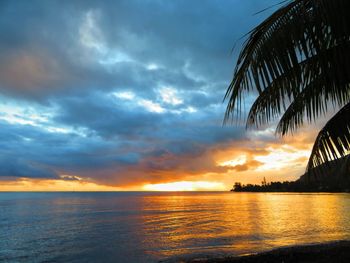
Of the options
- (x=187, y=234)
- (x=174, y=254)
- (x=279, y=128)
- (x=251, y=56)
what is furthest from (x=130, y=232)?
(x=251, y=56)

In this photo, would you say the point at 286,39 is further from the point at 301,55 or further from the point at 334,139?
the point at 334,139

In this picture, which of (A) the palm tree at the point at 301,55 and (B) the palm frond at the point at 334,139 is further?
(B) the palm frond at the point at 334,139

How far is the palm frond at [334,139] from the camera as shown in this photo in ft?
16.6

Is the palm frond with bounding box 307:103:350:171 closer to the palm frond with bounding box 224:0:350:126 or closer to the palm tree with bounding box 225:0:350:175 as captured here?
the palm tree with bounding box 225:0:350:175

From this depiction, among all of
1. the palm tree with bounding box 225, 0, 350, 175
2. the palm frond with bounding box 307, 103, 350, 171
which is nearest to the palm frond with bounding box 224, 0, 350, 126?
the palm tree with bounding box 225, 0, 350, 175

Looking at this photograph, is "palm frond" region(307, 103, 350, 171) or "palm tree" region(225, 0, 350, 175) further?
"palm frond" region(307, 103, 350, 171)

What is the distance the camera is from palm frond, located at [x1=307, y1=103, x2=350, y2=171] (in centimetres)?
505

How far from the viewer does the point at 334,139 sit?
5188 millimetres

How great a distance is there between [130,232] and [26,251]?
12.0m

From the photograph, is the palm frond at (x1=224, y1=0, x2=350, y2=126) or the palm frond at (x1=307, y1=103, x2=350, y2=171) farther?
the palm frond at (x1=307, y1=103, x2=350, y2=171)

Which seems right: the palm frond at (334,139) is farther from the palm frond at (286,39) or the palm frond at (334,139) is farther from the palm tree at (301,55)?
the palm frond at (286,39)

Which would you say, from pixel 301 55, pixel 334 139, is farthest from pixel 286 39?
pixel 334 139

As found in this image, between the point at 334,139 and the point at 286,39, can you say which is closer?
the point at 286,39

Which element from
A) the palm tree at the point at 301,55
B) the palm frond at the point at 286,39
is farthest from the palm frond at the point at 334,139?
the palm frond at the point at 286,39
